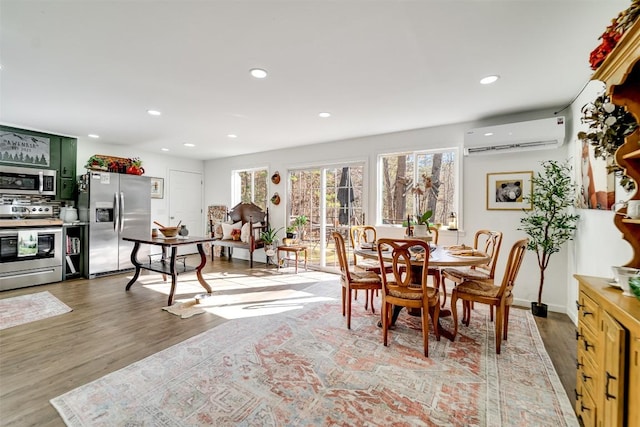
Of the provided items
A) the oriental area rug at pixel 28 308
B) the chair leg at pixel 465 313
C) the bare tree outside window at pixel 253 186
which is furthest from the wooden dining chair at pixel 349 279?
the bare tree outside window at pixel 253 186

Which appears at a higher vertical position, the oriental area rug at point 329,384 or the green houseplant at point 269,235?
the green houseplant at point 269,235

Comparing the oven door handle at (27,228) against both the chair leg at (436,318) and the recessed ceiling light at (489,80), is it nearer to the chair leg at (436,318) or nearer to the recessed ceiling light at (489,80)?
the chair leg at (436,318)

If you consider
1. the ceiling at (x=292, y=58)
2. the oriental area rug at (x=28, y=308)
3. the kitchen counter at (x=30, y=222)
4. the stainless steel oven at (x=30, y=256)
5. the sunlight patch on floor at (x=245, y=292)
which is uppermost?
the ceiling at (x=292, y=58)

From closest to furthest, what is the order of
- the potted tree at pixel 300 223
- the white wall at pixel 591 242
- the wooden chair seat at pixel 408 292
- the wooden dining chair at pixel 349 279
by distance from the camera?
the white wall at pixel 591 242, the wooden chair seat at pixel 408 292, the wooden dining chair at pixel 349 279, the potted tree at pixel 300 223

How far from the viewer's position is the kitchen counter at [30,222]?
4027mm

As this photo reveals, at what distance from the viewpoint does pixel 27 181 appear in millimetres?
4445

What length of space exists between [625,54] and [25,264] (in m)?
6.73

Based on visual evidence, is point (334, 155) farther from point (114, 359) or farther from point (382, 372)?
point (114, 359)

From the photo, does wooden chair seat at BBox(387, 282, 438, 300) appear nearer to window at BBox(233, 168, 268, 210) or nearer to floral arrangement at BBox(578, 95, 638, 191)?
floral arrangement at BBox(578, 95, 638, 191)

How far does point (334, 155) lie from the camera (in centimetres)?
526

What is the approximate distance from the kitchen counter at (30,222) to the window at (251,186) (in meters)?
3.30

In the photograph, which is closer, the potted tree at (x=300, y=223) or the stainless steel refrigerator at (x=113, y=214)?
the stainless steel refrigerator at (x=113, y=214)

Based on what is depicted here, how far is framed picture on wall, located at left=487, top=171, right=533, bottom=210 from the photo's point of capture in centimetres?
359

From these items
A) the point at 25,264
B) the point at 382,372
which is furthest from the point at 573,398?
the point at 25,264
